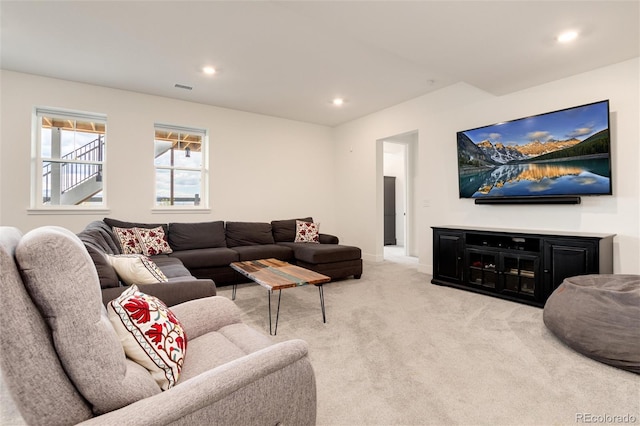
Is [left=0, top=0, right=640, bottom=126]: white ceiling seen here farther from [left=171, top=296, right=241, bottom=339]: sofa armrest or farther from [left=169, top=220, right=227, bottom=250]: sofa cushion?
[left=171, top=296, right=241, bottom=339]: sofa armrest

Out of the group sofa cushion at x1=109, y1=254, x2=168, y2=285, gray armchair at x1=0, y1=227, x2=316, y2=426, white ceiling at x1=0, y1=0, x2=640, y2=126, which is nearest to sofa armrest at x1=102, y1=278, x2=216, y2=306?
sofa cushion at x1=109, y1=254, x2=168, y2=285

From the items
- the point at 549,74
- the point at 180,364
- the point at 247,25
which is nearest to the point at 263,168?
the point at 247,25

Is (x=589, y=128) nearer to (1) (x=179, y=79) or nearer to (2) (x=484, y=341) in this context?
(2) (x=484, y=341)

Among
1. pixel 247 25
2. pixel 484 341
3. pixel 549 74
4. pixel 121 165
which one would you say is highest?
pixel 247 25

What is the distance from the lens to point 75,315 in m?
0.78

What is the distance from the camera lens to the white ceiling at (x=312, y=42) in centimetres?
244

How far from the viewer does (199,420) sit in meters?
0.83

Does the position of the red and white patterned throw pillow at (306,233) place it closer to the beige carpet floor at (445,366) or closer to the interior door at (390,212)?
the beige carpet floor at (445,366)

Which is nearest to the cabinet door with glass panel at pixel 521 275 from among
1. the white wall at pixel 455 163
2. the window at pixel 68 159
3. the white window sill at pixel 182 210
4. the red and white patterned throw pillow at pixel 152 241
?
the white wall at pixel 455 163

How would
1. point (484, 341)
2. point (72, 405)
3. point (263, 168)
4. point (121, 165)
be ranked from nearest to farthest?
1. point (72, 405)
2. point (484, 341)
3. point (121, 165)
4. point (263, 168)

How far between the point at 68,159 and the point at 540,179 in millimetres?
5979

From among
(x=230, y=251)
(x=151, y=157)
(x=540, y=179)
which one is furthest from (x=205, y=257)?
(x=540, y=179)

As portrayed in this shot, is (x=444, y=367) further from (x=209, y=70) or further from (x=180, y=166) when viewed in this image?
(x=180, y=166)

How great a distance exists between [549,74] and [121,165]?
547 centimetres
